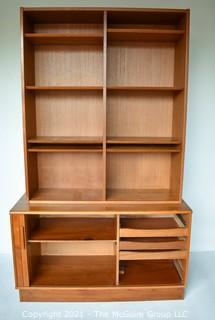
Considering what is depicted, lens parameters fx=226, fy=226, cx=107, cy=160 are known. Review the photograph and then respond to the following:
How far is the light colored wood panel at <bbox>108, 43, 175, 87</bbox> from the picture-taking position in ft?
6.51

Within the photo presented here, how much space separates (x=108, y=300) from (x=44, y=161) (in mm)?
1310

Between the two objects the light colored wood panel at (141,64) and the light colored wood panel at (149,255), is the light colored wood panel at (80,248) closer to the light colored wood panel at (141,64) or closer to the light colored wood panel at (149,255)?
the light colored wood panel at (149,255)

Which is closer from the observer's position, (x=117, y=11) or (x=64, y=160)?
(x=117, y=11)

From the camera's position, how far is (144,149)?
1.84 meters

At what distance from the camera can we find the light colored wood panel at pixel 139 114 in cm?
204

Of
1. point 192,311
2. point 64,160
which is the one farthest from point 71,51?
point 192,311

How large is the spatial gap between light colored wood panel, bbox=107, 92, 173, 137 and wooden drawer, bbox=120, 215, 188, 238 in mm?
790

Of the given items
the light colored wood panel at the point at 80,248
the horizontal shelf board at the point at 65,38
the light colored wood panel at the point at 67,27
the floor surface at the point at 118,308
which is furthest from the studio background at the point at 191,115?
the floor surface at the point at 118,308

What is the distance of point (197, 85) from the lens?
2.17 m

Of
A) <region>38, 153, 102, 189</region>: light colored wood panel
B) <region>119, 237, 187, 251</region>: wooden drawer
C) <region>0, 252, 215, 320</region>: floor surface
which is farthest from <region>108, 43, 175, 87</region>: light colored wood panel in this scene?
<region>0, 252, 215, 320</region>: floor surface

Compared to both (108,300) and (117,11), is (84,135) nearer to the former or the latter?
(117,11)

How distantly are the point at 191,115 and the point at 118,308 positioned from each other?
5.97 feet

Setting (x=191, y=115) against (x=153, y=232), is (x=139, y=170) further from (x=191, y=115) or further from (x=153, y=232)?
(x=191, y=115)

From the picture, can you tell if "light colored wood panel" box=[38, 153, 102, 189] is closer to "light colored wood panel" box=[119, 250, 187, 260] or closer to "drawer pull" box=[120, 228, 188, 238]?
"drawer pull" box=[120, 228, 188, 238]
